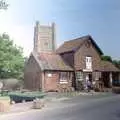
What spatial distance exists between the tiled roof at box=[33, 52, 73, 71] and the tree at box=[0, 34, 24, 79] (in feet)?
14.1

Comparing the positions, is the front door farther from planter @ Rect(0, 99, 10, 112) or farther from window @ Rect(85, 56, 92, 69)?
planter @ Rect(0, 99, 10, 112)

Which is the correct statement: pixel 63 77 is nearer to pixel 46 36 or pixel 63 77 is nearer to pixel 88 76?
pixel 88 76

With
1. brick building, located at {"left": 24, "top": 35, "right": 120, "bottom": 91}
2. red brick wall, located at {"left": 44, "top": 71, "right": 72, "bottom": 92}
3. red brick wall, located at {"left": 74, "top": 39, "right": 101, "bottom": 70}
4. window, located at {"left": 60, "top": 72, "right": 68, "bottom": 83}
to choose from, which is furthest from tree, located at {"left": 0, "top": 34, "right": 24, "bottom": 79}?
red brick wall, located at {"left": 74, "top": 39, "right": 101, "bottom": 70}

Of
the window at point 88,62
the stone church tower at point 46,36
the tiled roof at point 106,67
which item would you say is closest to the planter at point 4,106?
the window at point 88,62

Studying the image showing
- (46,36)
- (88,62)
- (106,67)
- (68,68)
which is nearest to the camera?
(68,68)

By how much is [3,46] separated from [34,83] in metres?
7.30

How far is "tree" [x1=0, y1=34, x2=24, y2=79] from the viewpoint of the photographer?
44.8m

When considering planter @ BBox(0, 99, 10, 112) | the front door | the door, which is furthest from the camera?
the door

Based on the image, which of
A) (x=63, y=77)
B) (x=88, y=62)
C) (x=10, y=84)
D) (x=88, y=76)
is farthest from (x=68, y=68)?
(x=10, y=84)

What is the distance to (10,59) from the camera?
4631 cm

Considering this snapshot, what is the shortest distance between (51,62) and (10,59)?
632 cm

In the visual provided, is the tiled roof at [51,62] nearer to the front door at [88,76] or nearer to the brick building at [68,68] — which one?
the brick building at [68,68]

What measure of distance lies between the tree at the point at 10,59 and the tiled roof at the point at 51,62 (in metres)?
4.29

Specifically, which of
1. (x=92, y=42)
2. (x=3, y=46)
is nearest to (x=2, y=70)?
(x=3, y=46)
